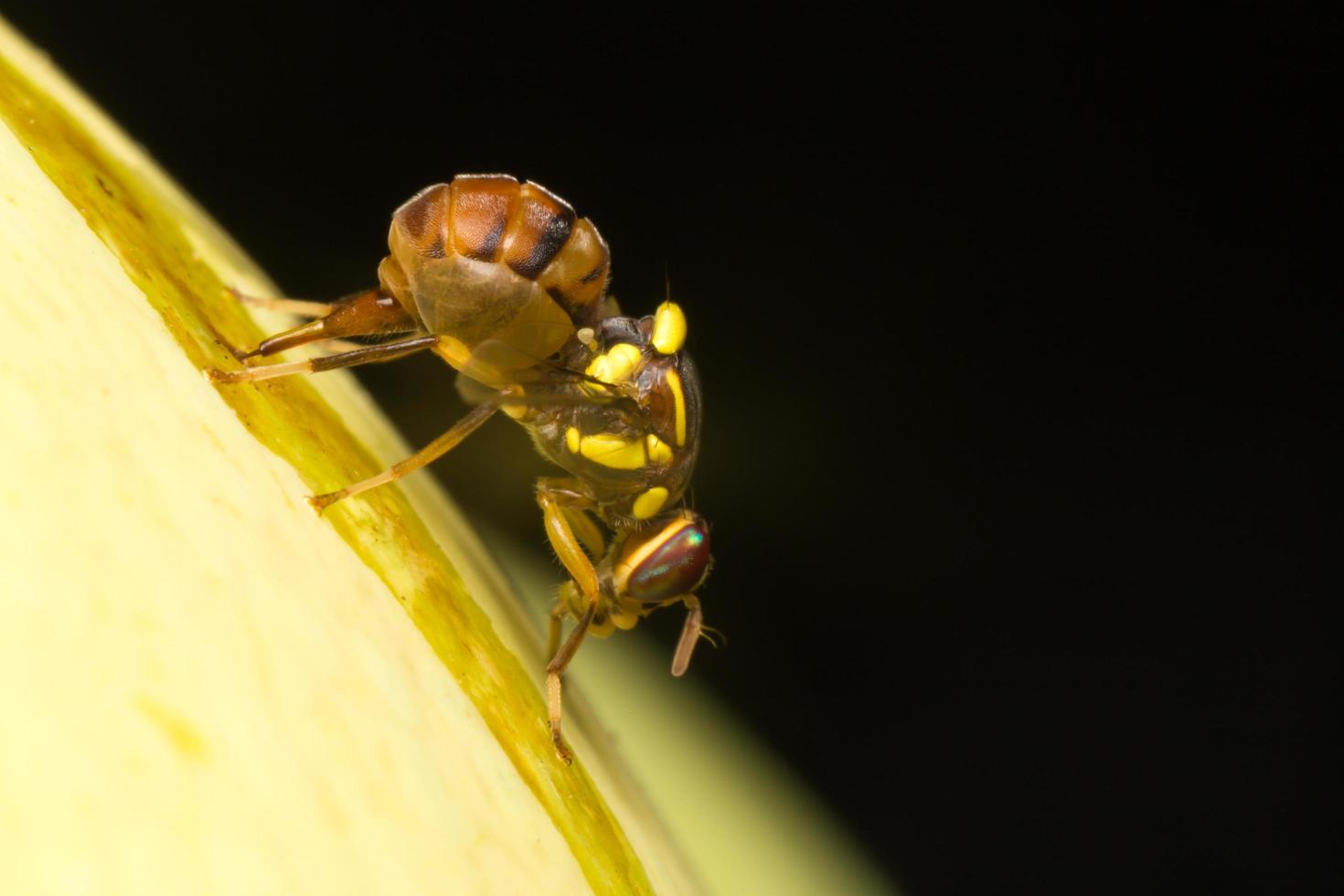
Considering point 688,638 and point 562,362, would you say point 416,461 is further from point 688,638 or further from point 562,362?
point 688,638

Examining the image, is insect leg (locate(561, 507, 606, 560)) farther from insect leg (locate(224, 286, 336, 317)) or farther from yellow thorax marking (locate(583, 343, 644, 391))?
insect leg (locate(224, 286, 336, 317))

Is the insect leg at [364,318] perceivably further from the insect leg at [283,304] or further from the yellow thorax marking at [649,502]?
the yellow thorax marking at [649,502]

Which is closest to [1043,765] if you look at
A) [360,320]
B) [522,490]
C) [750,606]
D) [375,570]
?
[750,606]

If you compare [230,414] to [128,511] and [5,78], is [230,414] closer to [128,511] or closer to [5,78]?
[128,511]

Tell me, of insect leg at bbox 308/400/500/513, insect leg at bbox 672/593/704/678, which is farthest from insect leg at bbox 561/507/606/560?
insect leg at bbox 308/400/500/513

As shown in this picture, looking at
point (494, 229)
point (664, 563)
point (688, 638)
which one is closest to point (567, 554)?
point (664, 563)

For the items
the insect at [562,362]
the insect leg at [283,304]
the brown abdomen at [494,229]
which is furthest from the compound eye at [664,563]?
the insect leg at [283,304]
